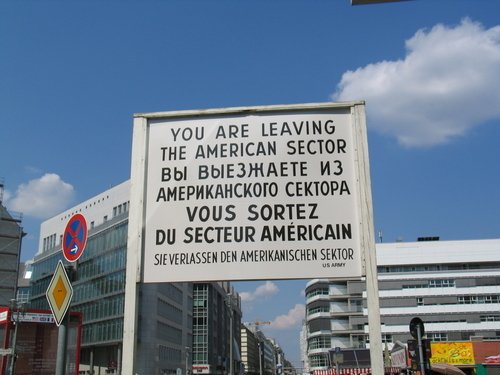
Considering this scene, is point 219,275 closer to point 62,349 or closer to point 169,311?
point 62,349

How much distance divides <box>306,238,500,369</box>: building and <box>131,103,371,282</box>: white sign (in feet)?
250

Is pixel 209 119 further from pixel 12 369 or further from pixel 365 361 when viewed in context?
pixel 365 361

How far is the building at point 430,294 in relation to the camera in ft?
262

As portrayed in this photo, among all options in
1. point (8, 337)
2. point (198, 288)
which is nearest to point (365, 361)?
point (198, 288)

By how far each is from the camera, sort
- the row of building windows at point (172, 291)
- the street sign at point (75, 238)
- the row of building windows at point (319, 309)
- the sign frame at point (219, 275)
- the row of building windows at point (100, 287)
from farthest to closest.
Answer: the row of building windows at point (319, 309) < the row of building windows at point (172, 291) < the row of building windows at point (100, 287) < the street sign at point (75, 238) < the sign frame at point (219, 275)

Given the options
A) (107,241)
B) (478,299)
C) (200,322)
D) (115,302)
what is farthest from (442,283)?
(107,241)

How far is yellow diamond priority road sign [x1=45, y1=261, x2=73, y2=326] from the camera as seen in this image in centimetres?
687

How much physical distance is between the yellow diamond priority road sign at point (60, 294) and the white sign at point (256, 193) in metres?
2.19

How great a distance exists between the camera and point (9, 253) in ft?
204

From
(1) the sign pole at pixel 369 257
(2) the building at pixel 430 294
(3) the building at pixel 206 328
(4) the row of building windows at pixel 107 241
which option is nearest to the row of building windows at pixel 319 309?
(2) the building at pixel 430 294

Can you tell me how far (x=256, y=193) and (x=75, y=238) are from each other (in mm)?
3177

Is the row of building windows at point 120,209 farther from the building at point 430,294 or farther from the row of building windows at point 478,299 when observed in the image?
the row of building windows at point 478,299

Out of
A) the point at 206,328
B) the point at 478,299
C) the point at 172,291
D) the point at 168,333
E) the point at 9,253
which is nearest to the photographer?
the point at 9,253

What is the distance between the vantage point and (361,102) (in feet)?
18.1
